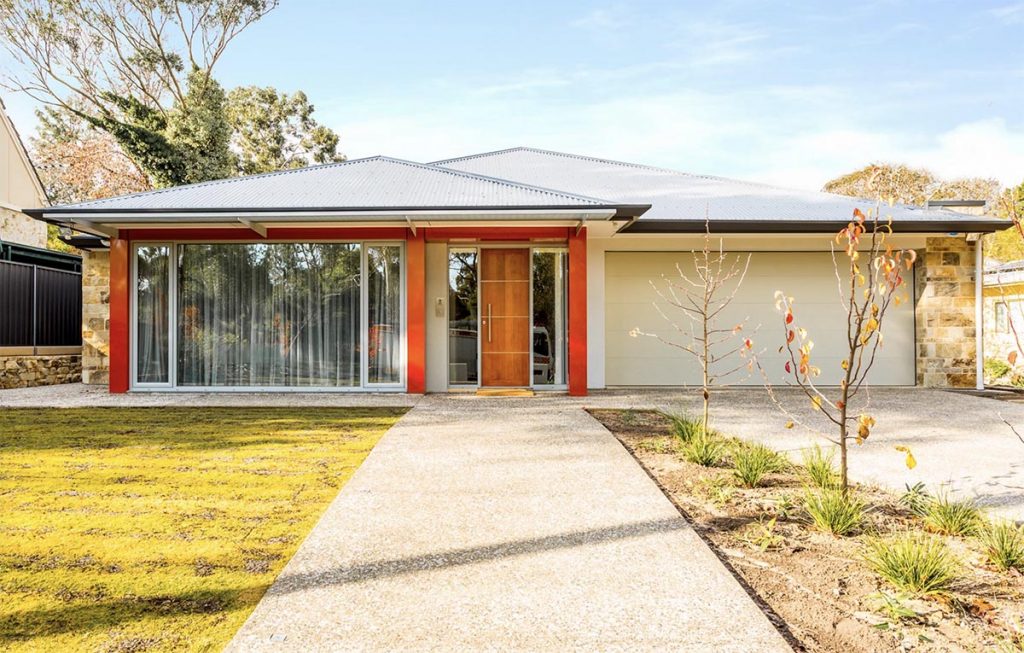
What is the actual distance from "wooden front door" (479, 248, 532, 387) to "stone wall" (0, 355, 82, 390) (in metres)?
8.61

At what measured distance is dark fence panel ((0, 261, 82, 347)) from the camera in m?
11.8

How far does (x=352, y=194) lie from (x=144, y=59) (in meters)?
17.8

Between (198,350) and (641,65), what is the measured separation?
13788mm

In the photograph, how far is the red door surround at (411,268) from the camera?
10.1m

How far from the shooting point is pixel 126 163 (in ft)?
81.4

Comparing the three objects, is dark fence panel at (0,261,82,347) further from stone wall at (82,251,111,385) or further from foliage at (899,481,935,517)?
foliage at (899,481,935,517)

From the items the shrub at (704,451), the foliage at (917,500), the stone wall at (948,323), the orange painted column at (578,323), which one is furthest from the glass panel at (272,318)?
the stone wall at (948,323)

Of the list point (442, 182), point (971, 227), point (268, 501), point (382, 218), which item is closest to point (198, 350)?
point (382, 218)

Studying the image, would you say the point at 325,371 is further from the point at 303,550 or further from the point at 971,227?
the point at 971,227

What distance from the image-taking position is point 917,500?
155 inches

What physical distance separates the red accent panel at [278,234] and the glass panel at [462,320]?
3.59 feet

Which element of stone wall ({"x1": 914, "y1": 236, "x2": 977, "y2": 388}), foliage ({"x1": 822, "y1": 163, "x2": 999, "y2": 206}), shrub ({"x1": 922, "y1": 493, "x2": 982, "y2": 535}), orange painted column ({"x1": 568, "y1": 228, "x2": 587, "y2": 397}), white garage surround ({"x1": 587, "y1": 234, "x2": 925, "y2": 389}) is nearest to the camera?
shrub ({"x1": 922, "y1": 493, "x2": 982, "y2": 535})

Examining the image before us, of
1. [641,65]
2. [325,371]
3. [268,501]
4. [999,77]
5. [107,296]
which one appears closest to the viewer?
[268,501]

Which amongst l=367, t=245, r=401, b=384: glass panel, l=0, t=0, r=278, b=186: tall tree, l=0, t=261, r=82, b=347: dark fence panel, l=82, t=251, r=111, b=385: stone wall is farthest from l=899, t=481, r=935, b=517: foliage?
l=0, t=0, r=278, b=186: tall tree
